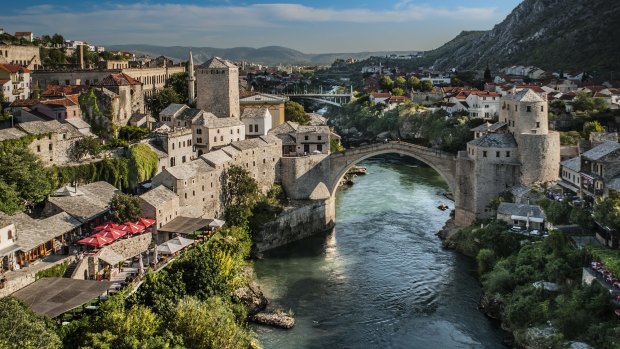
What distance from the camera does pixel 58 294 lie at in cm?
1977

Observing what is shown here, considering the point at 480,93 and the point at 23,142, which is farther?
the point at 480,93

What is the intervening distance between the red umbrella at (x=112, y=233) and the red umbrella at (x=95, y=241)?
17 centimetres

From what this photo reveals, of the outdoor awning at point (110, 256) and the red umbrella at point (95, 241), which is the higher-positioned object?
the red umbrella at point (95, 241)

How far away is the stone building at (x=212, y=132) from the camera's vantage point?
124 ft

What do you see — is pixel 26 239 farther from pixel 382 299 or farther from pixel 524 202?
pixel 524 202

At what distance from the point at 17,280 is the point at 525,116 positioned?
2527cm

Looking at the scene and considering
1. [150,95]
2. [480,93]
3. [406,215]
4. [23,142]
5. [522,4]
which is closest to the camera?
[23,142]

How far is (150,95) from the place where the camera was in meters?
46.5

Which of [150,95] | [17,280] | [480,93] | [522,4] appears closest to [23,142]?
[17,280]

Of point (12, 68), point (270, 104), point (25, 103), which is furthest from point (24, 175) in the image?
point (270, 104)

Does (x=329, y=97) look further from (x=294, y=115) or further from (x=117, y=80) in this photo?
(x=117, y=80)

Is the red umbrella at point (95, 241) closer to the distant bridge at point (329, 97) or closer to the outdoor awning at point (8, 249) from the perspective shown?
the outdoor awning at point (8, 249)

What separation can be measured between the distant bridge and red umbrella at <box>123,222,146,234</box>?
53486 mm


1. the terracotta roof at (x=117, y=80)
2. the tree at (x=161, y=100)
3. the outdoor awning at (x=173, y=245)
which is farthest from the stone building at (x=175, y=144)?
the outdoor awning at (x=173, y=245)
